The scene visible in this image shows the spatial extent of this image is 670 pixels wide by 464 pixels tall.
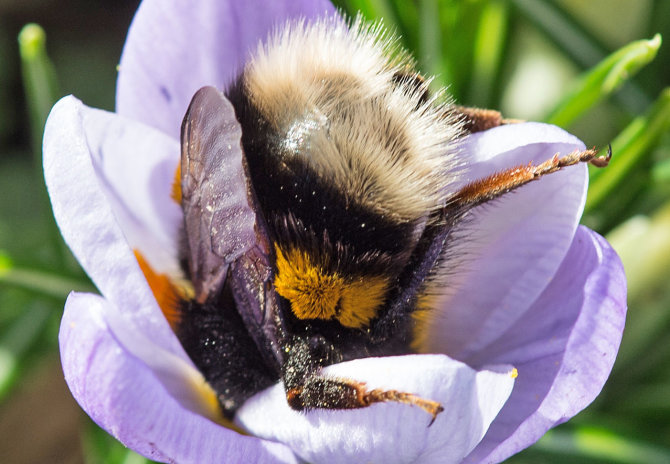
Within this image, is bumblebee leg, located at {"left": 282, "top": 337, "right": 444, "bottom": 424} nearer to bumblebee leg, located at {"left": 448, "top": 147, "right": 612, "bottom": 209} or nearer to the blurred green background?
bumblebee leg, located at {"left": 448, "top": 147, "right": 612, "bottom": 209}

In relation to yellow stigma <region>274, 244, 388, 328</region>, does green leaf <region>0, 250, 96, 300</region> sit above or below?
below

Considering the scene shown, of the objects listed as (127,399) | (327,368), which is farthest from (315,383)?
(127,399)

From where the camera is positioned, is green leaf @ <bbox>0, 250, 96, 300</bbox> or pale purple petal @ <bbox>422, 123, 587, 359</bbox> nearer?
pale purple petal @ <bbox>422, 123, 587, 359</bbox>

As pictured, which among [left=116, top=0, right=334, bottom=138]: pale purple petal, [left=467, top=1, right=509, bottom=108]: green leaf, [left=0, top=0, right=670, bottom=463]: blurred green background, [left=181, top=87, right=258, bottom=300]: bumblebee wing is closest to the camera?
[left=181, top=87, right=258, bottom=300]: bumblebee wing

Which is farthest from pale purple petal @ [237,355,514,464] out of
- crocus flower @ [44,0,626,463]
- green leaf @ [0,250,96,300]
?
green leaf @ [0,250,96,300]

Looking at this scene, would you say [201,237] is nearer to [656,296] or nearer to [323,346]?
[323,346]

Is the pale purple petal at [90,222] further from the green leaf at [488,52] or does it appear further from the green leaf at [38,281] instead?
the green leaf at [488,52]
